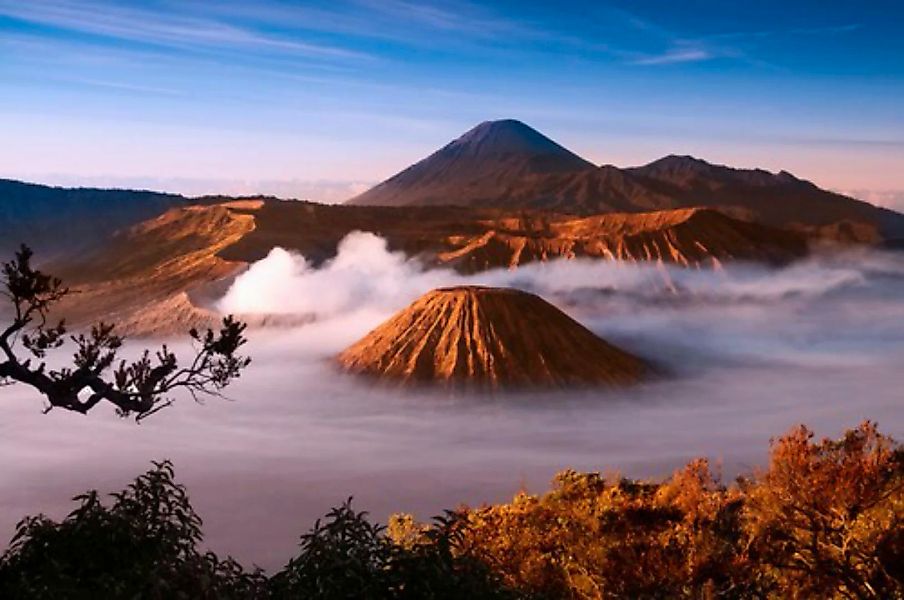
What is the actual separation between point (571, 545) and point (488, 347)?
10429 centimetres

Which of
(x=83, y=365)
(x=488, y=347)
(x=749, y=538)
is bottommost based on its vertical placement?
(x=488, y=347)

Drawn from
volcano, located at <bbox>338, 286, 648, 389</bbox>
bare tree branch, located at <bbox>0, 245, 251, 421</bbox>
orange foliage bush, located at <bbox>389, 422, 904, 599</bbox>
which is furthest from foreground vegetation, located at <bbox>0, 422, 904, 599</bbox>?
volcano, located at <bbox>338, 286, 648, 389</bbox>

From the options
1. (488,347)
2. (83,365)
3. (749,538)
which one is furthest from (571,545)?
(488,347)

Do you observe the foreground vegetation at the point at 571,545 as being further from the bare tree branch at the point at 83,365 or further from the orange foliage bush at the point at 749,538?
the bare tree branch at the point at 83,365

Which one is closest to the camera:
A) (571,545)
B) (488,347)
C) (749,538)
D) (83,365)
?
(83,365)

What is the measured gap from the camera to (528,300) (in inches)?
5477

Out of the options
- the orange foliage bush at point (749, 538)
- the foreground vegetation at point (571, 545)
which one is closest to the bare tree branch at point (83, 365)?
the foreground vegetation at point (571, 545)

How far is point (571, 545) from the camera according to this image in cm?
2934

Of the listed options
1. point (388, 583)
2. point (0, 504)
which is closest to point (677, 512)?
point (388, 583)

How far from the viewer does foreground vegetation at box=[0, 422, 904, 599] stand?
12.3 m

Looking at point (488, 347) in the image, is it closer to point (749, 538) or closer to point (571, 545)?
point (571, 545)

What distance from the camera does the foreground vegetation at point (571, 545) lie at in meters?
12.3

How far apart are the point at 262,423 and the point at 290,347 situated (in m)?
27.1

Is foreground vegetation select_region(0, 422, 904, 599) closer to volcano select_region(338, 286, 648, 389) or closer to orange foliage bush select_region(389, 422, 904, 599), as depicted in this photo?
orange foliage bush select_region(389, 422, 904, 599)
